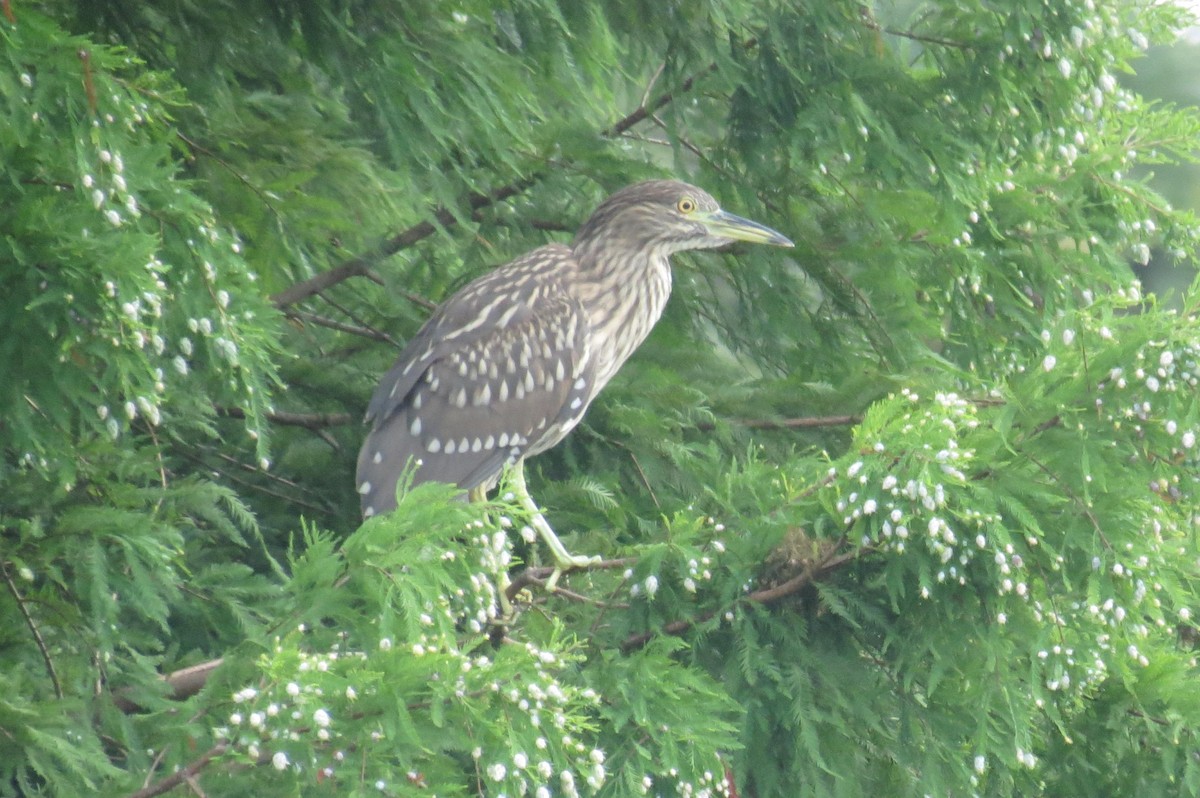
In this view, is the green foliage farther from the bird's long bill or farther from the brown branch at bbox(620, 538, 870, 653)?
the bird's long bill

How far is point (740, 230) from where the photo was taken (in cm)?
495

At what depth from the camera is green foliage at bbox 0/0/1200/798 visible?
9.25 ft

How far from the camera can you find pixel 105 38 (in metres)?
3.80

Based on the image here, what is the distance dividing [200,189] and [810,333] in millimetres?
2111

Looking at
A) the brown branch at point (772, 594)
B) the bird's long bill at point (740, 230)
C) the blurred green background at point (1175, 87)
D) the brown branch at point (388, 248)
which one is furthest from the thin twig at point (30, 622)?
the blurred green background at point (1175, 87)

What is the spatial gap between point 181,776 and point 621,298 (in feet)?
9.82

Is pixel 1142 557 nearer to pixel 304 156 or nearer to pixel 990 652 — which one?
pixel 990 652

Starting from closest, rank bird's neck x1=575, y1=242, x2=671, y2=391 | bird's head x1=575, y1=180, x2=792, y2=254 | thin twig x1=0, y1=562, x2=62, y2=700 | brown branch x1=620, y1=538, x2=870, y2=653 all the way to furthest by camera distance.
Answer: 1. thin twig x1=0, y1=562, x2=62, y2=700
2. brown branch x1=620, y1=538, x2=870, y2=653
3. bird's head x1=575, y1=180, x2=792, y2=254
4. bird's neck x1=575, y1=242, x2=671, y2=391

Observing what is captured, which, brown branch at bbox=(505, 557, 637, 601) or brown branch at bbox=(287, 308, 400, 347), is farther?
brown branch at bbox=(287, 308, 400, 347)

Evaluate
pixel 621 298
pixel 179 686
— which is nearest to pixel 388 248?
pixel 621 298

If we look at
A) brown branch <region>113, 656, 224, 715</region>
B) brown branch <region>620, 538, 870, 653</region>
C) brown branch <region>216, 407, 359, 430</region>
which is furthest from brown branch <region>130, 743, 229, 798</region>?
brown branch <region>216, 407, 359, 430</region>

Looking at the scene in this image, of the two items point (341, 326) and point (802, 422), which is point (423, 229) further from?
point (802, 422)

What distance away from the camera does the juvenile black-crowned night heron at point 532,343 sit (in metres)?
4.88

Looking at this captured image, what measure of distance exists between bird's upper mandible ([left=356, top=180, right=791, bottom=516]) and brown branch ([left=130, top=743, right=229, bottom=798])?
6.36ft
